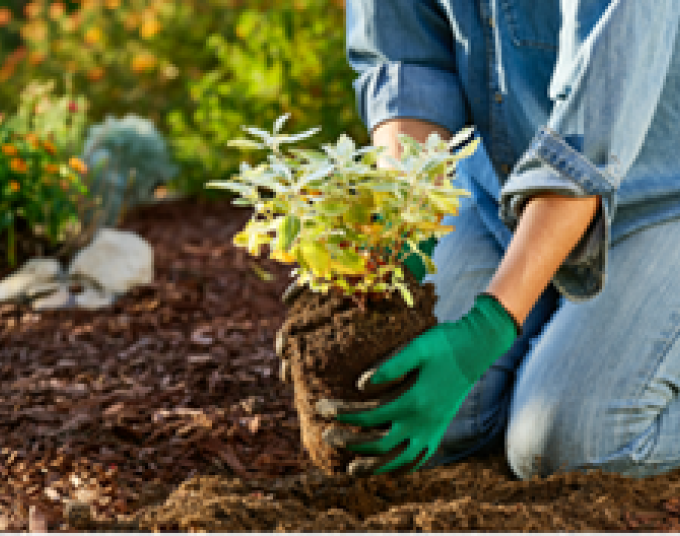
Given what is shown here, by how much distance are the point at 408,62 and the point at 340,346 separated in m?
0.98

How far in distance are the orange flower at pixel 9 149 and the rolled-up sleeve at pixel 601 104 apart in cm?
209

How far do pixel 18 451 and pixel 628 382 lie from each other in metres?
1.45

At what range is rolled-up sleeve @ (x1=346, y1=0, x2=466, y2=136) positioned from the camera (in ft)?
6.79

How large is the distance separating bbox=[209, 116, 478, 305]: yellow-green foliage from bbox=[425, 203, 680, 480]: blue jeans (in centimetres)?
49

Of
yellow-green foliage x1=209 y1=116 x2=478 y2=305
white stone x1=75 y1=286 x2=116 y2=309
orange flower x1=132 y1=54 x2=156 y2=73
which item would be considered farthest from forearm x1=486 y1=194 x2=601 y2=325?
orange flower x1=132 y1=54 x2=156 y2=73

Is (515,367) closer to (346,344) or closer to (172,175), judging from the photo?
(346,344)

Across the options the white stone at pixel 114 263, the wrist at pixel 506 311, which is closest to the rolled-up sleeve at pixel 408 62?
the wrist at pixel 506 311

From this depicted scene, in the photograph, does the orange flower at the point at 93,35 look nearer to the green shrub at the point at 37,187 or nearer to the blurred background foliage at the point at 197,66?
the blurred background foliage at the point at 197,66

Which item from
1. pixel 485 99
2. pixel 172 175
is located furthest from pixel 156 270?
pixel 485 99

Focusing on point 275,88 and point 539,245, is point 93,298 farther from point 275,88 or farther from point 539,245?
point 539,245

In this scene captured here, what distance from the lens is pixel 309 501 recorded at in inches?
62.5

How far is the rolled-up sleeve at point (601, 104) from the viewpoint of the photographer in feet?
4.86

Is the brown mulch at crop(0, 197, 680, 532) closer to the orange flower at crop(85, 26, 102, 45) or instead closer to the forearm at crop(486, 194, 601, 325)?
the forearm at crop(486, 194, 601, 325)

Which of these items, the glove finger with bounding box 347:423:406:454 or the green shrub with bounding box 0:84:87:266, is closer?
the glove finger with bounding box 347:423:406:454
